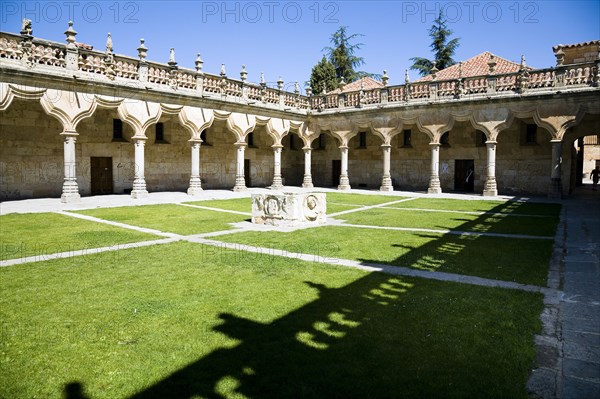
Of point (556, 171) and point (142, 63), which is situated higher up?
point (142, 63)

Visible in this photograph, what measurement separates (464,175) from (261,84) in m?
13.8

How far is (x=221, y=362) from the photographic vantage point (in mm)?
3584

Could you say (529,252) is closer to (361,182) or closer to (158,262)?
(158,262)

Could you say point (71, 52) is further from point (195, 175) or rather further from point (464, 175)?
point (464, 175)

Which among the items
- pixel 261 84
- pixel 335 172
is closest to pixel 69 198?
pixel 261 84

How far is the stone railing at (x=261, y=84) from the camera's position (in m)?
16.0

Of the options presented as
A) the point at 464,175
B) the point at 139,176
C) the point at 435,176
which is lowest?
the point at 139,176

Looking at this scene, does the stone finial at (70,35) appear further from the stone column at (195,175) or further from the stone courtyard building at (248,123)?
the stone column at (195,175)

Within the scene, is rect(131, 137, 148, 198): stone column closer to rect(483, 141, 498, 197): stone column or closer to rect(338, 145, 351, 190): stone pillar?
rect(338, 145, 351, 190): stone pillar

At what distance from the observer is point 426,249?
323 inches

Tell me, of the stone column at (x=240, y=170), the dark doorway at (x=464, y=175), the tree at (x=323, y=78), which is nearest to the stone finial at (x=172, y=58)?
the stone column at (x=240, y=170)

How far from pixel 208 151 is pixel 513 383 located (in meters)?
Answer: 23.9

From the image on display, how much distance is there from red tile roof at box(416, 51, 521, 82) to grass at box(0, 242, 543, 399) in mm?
22536

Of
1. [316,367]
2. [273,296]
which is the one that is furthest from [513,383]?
[273,296]
